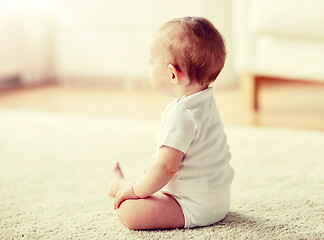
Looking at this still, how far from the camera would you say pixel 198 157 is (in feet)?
2.90

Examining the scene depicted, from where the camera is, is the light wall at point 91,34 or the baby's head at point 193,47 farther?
the light wall at point 91,34

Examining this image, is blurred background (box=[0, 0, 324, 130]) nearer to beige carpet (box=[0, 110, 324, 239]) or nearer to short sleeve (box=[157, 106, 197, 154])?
beige carpet (box=[0, 110, 324, 239])

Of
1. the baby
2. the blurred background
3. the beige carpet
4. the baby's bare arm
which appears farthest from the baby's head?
the blurred background

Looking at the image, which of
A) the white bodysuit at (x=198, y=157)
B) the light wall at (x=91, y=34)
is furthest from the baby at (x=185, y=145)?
the light wall at (x=91, y=34)

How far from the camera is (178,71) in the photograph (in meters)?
0.86

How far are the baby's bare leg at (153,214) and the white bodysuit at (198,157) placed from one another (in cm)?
2

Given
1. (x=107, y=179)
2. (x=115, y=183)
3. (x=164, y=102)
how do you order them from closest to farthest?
(x=115, y=183)
(x=107, y=179)
(x=164, y=102)

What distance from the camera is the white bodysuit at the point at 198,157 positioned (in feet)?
2.81

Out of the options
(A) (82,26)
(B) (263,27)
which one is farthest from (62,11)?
(B) (263,27)

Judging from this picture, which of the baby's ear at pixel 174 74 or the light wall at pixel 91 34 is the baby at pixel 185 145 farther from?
the light wall at pixel 91 34

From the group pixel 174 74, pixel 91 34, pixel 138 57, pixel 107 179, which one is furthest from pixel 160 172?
pixel 91 34

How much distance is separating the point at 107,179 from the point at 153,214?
330 millimetres

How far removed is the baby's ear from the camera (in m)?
0.85

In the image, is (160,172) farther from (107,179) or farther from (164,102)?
(164,102)
